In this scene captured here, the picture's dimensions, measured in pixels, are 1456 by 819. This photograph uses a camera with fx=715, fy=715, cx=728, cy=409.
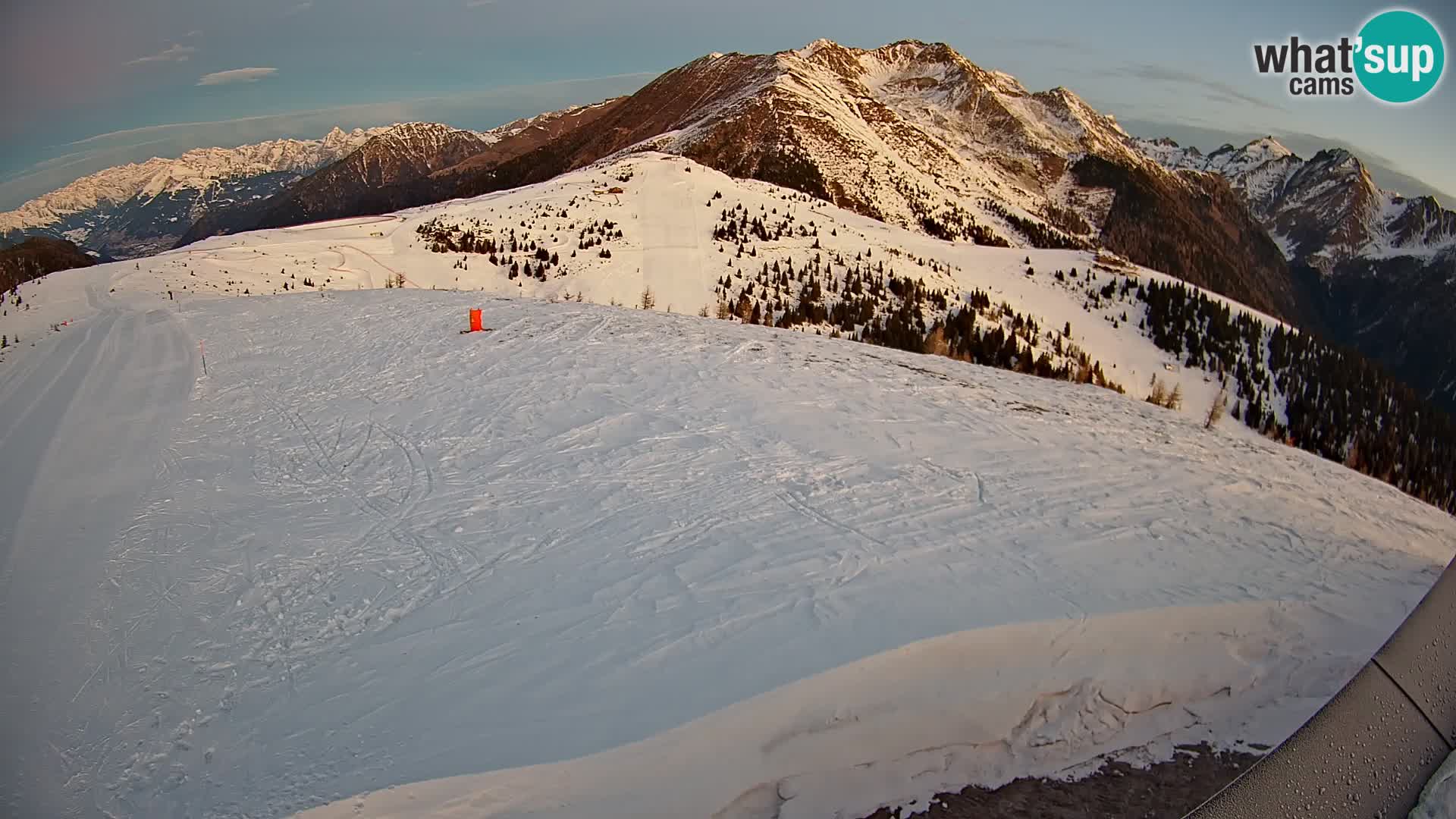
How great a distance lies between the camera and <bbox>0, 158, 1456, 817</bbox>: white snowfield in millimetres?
4207

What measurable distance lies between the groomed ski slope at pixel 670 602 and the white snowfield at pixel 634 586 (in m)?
0.03

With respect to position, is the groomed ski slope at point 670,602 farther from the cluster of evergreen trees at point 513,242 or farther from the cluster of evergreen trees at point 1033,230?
the cluster of evergreen trees at point 1033,230

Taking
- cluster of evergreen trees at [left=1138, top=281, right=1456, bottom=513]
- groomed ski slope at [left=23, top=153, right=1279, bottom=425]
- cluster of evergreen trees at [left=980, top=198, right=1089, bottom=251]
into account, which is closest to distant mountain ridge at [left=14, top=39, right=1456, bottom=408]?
cluster of evergreen trees at [left=980, top=198, right=1089, bottom=251]

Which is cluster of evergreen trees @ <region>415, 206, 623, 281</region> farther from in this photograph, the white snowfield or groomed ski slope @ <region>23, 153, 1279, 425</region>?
the white snowfield

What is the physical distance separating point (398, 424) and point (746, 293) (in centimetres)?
1644

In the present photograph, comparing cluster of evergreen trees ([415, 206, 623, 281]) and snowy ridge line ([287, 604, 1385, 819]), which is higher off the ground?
cluster of evergreen trees ([415, 206, 623, 281])

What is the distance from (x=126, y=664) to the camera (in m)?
5.02

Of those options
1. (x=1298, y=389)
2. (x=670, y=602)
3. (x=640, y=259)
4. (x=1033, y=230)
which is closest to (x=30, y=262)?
(x=640, y=259)

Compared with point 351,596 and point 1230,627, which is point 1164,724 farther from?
point 351,596

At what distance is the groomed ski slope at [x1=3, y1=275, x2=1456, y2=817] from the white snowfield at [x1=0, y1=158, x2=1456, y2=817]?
3 cm

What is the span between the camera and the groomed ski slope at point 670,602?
4.18 metres

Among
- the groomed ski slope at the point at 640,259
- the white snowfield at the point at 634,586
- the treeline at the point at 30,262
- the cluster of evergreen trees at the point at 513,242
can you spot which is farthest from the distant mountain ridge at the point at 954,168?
the white snowfield at the point at 634,586

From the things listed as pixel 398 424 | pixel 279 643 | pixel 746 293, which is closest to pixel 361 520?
pixel 279 643

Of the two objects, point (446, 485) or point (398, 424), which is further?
point (398, 424)
